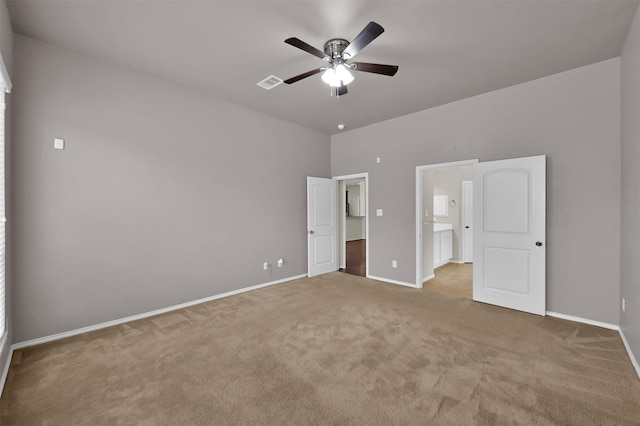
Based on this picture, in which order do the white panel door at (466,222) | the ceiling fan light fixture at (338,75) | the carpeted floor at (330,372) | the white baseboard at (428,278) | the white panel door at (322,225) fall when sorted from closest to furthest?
the carpeted floor at (330,372)
the ceiling fan light fixture at (338,75)
the white baseboard at (428,278)
the white panel door at (322,225)
the white panel door at (466,222)

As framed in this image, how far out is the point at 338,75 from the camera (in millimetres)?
2641

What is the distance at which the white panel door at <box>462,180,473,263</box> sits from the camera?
22.0 feet

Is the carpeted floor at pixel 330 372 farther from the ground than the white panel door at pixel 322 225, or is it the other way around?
the white panel door at pixel 322 225

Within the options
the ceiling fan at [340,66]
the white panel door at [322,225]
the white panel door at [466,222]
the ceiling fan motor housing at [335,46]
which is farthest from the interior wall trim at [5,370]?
the white panel door at [466,222]

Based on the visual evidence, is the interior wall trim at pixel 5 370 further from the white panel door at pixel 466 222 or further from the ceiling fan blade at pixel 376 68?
the white panel door at pixel 466 222

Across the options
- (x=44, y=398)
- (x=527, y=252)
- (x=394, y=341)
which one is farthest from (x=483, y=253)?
(x=44, y=398)

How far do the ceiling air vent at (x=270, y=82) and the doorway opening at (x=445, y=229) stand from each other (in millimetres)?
2607

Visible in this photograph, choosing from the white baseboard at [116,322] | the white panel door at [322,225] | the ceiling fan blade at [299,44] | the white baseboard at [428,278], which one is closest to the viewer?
the ceiling fan blade at [299,44]

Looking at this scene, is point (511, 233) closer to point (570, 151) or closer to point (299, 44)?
point (570, 151)

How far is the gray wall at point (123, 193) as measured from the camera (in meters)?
2.76

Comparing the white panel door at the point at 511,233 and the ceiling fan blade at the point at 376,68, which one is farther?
the white panel door at the point at 511,233

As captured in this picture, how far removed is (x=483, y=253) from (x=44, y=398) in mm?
4713

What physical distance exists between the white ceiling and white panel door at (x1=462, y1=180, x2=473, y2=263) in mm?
3445

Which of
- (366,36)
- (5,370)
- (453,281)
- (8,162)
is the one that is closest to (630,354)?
(453,281)
